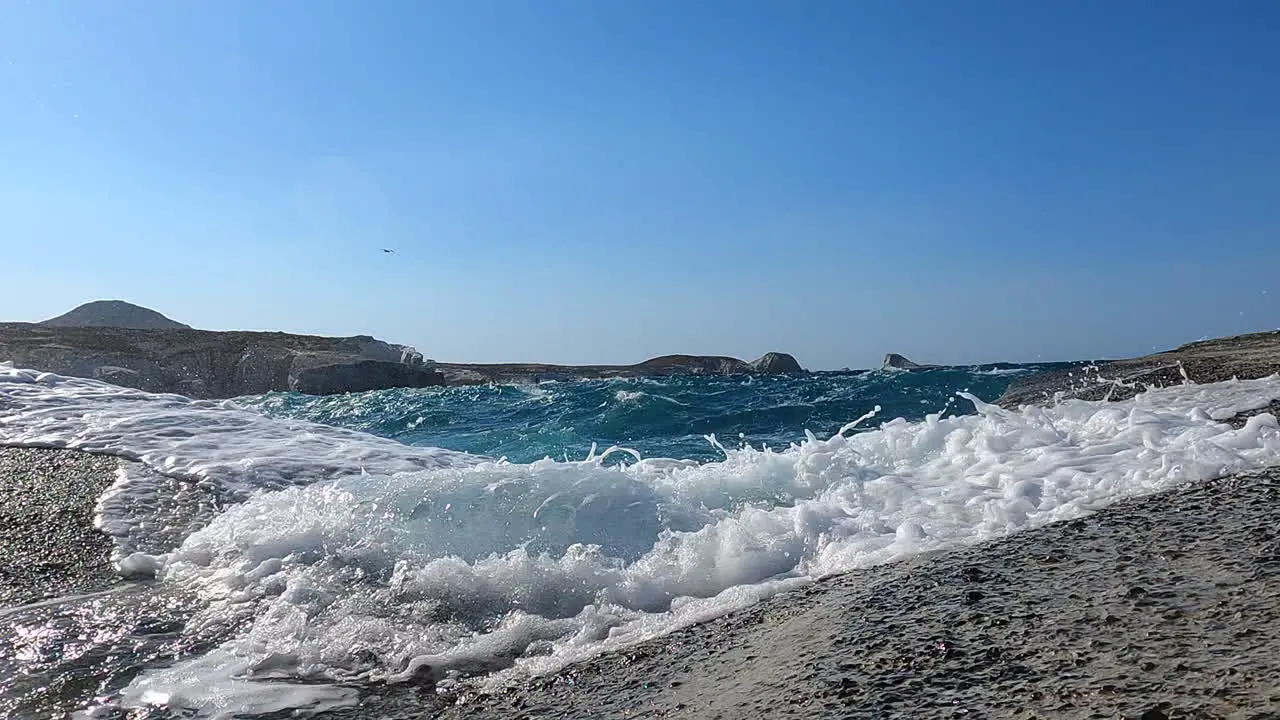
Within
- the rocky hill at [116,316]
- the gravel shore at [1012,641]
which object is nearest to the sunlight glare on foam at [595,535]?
the gravel shore at [1012,641]

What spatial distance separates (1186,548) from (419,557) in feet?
9.56

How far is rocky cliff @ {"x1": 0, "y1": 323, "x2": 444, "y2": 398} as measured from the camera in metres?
33.4

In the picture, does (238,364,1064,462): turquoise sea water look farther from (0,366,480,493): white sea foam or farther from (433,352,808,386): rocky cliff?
(433,352,808,386): rocky cliff

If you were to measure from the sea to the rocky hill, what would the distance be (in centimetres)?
6996

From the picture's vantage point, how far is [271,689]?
7.99 feet

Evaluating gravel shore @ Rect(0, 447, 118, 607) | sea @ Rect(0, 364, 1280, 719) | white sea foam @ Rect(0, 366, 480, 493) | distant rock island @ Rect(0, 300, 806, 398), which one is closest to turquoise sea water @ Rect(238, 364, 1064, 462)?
white sea foam @ Rect(0, 366, 480, 493)

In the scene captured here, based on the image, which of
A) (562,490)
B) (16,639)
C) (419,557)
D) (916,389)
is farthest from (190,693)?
(916,389)

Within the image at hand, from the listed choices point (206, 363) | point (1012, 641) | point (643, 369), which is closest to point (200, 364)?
point (206, 363)

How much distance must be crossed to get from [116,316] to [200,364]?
127ft

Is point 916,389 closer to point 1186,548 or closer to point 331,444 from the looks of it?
point 331,444

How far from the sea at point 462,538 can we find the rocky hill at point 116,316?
6996cm

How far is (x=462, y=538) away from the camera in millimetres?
3871

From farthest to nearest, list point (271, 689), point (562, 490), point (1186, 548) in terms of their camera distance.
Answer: point (562, 490) → point (271, 689) → point (1186, 548)

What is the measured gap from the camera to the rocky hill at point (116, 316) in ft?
218
